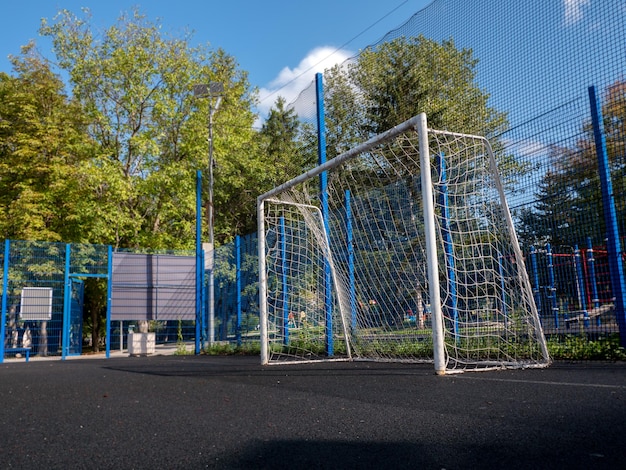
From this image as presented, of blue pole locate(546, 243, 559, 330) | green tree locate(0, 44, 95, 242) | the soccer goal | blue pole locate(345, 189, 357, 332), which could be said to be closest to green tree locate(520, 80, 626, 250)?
blue pole locate(546, 243, 559, 330)

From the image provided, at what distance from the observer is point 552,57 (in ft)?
16.6

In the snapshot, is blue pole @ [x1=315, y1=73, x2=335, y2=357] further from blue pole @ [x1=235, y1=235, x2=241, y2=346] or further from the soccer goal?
blue pole @ [x1=235, y1=235, x2=241, y2=346]

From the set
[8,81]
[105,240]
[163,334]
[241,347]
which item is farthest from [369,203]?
[8,81]

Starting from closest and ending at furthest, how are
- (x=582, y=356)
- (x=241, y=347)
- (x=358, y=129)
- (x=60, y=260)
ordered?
(x=582, y=356) < (x=358, y=129) < (x=241, y=347) < (x=60, y=260)

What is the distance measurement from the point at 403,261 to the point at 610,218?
1931 millimetres

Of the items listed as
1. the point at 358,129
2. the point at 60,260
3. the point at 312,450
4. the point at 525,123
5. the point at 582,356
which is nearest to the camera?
the point at 312,450

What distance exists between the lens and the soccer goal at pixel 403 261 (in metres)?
4.80

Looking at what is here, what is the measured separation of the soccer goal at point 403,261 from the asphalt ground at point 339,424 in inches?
29.4

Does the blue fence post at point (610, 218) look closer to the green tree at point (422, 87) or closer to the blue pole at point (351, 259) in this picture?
the green tree at point (422, 87)

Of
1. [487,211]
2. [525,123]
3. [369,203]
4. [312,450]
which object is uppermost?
[525,123]

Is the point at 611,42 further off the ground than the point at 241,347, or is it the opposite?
the point at 611,42

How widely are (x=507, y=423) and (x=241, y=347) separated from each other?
754 centimetres

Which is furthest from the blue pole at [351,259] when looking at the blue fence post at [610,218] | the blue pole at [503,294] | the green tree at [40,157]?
the green tree at [40,157]

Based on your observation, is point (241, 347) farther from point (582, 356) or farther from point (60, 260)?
point (582, 356)
